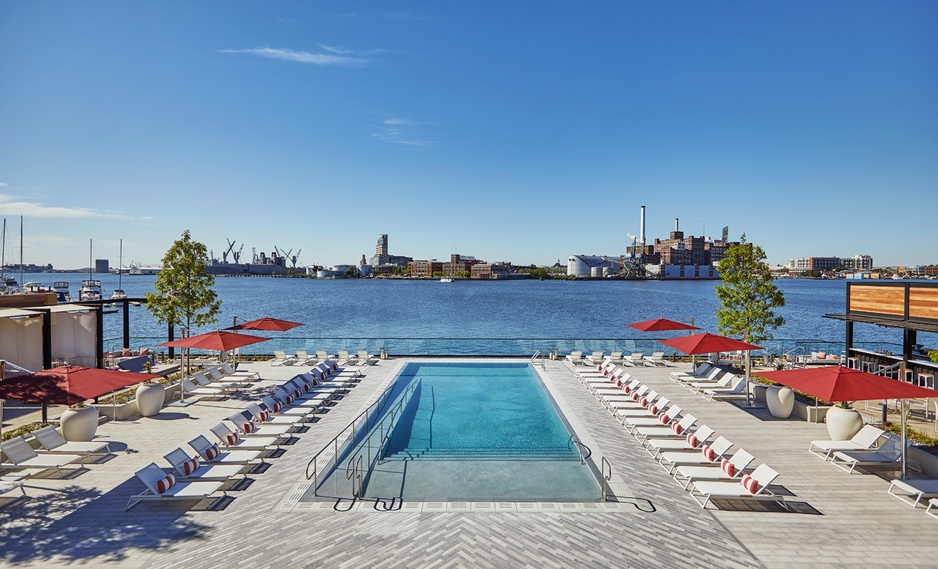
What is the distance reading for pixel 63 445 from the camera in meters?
9.97

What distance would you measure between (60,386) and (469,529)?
7.38 m

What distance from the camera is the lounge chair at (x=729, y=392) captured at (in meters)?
15.2

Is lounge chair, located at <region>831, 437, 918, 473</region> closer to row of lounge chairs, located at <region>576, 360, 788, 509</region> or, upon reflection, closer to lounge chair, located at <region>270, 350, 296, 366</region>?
row of lounge chairs, located at <region>576, 360, 788, 509</region>

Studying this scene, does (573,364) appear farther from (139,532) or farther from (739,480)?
(139,532)

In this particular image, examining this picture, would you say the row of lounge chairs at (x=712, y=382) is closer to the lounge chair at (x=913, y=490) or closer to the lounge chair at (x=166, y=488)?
the lounge chair at (x=913, y=490)

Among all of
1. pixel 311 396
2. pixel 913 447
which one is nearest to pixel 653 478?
pixel 913 447

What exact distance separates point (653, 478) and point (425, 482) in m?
4.07

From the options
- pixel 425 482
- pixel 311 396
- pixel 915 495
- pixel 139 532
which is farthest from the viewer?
pixel 311 396

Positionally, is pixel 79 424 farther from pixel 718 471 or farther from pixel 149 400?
pixel 718 471

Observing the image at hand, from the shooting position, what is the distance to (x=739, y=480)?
8.81m

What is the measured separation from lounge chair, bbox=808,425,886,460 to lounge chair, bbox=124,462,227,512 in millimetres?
11247

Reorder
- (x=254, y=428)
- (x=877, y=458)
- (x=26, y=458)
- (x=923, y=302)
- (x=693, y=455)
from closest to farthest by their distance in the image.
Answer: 1. (x=26, y=458)
2. (x=877, y=458)
3. (x=693, y=455)
4. (x=254, y=428)
5. (x=923, y=302)

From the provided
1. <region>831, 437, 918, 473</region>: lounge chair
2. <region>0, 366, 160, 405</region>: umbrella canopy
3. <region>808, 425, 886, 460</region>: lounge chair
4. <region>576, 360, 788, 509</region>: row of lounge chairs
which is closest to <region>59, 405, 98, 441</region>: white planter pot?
<region>0, 366, 160, 405</region>: umbrella canopy

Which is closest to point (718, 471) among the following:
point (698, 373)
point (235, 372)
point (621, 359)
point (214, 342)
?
point (698, 373)
